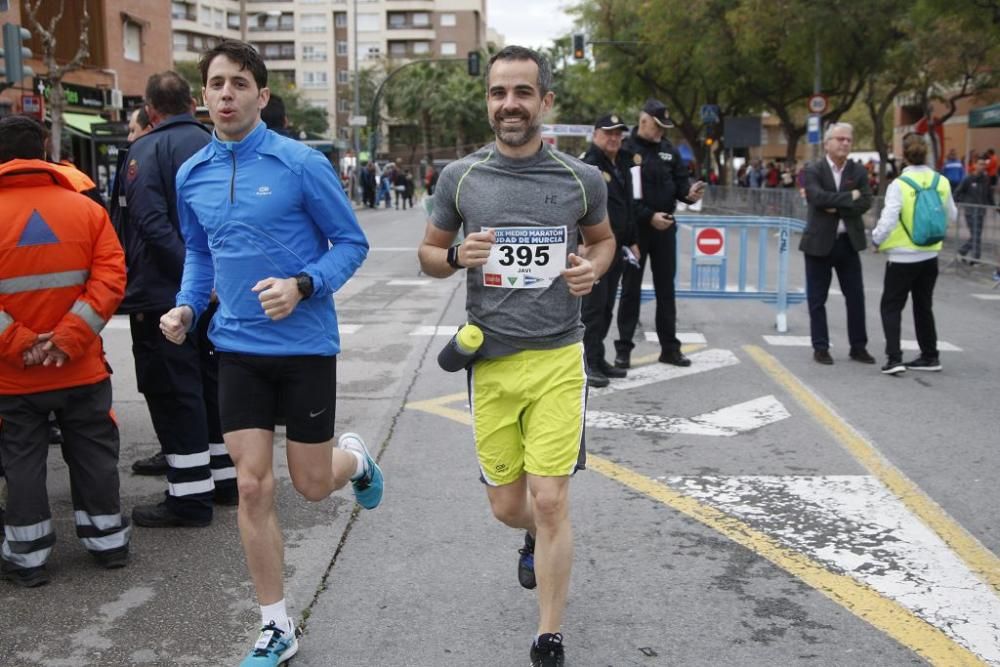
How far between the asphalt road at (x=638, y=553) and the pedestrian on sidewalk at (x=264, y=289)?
1.67 ft

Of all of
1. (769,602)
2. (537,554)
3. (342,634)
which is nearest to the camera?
(537,554)

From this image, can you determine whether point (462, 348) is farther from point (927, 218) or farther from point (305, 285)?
point (927, 218)

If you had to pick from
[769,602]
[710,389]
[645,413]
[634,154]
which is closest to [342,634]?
[769,602]

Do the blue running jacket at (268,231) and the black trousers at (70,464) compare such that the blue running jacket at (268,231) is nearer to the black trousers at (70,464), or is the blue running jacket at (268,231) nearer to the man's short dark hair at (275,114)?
the black trousers at (70,464)

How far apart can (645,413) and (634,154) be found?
86.6 inches

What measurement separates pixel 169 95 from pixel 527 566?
286 cm

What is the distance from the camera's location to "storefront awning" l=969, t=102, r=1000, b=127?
2675cm

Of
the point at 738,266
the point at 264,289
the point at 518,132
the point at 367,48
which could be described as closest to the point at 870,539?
the point at 518,132

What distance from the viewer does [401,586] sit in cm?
434

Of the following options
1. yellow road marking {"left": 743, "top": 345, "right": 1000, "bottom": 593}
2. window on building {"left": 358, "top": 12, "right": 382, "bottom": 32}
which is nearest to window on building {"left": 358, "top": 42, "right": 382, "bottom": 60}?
window on building {"left": 358, "top": 12, "right": 382, "bottom": 32}

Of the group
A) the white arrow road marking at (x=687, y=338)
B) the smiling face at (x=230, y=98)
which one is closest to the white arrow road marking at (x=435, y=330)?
the white arrow road marking at (x=687, y=338)

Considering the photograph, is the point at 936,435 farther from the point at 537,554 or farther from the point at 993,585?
the point at 537,554

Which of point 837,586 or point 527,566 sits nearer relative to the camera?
point 527,566

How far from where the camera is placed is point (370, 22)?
10238cm
